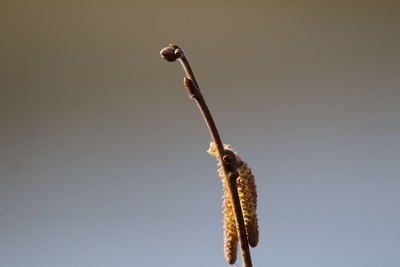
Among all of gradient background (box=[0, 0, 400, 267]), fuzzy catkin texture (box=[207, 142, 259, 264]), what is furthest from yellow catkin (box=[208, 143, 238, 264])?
gradient background (box=[0, 0, 400, 267])

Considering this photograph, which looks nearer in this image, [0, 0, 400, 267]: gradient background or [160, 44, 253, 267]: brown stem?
[160, 44, 253, 267]: brown stem

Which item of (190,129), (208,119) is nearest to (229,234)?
(208,119)

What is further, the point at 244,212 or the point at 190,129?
the point at 190,129

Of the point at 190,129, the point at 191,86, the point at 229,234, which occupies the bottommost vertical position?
the point at 190,129

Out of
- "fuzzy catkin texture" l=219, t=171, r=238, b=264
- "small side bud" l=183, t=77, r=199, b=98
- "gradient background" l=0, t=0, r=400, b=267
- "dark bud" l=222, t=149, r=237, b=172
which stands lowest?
"gradient background" l=0, t=0, r=400, b=267

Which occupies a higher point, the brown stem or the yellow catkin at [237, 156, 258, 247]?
the brown stem

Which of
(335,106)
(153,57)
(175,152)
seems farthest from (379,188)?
(153,57)

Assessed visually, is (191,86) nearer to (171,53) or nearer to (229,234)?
(171,53)

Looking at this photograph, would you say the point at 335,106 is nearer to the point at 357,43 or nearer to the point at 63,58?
the point at 357,43

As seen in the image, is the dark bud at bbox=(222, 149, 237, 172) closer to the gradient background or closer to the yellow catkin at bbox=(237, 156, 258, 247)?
the yellow catkin at bbox=(237, 156, 258, 247)
